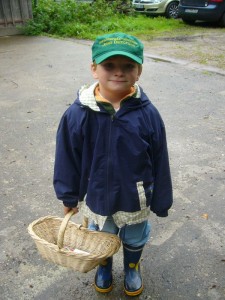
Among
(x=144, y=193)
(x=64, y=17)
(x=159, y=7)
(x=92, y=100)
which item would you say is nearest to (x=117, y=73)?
(x=92, y=100)

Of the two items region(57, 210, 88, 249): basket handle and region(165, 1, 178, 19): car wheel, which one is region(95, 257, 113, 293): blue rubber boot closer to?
region(57, 210, 88, 249): basket handle

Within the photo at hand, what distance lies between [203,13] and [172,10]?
220 centimetres

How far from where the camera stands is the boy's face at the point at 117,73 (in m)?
1.73

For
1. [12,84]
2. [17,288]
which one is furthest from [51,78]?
[17,288]

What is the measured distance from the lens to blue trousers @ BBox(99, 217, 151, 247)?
2.06m

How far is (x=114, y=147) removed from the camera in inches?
70.8

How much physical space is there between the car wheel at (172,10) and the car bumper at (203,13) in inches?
61.5

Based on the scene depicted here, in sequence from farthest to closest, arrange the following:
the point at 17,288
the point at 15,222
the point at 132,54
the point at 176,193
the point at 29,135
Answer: the point at 29,135, the point at 176,193, the point at 15,222, the point at 17,288, the point at 132,54

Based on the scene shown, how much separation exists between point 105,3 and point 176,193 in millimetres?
11055

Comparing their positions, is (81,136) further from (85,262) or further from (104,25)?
(104,25)

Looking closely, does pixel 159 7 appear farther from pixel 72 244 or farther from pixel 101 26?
pixel 72 244

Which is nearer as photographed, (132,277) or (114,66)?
(114,66)

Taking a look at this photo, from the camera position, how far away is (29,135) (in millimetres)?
4293

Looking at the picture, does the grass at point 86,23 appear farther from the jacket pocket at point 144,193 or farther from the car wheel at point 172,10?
the jacket pocket at point 144,193
